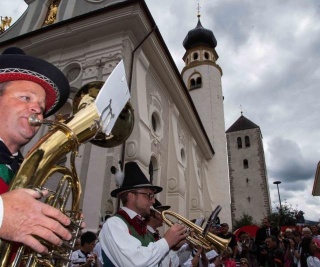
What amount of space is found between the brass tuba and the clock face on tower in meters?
9.41

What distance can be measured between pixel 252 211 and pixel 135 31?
1323 inches

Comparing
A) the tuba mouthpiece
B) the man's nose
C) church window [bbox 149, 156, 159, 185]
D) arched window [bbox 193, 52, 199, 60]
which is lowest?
the tuba mouthpiece

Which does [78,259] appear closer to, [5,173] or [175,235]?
[175,235]

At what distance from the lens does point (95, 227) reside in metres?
7.38

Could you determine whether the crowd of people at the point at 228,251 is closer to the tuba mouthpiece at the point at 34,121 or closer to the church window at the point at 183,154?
the tuba mouthpiece at the point at 34,121

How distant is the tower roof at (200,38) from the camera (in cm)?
2866

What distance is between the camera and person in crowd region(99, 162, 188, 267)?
2.34m

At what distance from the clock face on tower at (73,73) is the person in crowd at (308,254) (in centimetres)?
941

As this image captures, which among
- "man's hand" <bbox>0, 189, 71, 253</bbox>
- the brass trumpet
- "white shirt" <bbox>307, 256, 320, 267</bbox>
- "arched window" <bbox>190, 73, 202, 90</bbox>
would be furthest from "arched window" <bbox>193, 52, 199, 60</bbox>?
→ "man's hand" <bbox>0, 189, 71, 253</bbox>

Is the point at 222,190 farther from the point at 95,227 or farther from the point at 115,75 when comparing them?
the point at 115,75

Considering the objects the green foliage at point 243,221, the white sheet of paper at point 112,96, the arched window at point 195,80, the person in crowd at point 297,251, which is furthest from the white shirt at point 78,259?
the green foliage at point 243,221

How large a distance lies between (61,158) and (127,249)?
113 cm

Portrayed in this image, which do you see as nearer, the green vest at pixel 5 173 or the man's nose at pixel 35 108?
the green vest at pixel 5 173

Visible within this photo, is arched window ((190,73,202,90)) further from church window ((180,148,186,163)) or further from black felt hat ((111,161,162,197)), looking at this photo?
black felt hat ((111,161,162,197))
